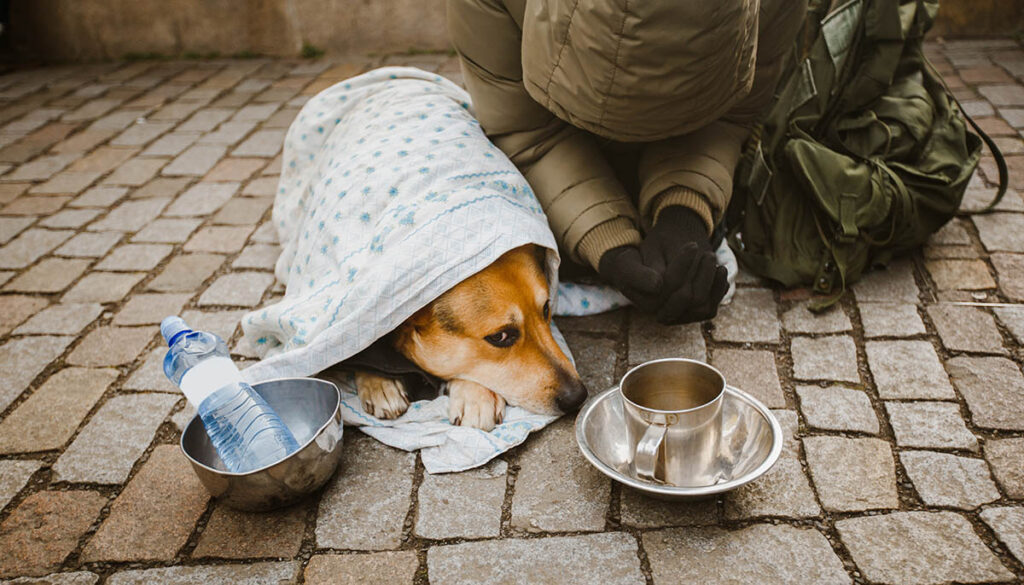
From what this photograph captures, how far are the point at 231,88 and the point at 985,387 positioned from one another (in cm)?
551

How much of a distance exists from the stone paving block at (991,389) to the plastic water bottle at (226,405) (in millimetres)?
2060

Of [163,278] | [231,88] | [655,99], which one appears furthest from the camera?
[231,88]

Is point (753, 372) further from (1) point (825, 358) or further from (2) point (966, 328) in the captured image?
(2) point (966, 328)

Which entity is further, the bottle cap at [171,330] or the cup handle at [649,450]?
the bottle cap at [171,330]

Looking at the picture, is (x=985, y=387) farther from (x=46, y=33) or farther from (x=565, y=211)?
(x=46, y=33)

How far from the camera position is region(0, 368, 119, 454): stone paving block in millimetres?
2629

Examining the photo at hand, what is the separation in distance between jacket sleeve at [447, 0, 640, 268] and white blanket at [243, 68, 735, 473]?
0.14 m

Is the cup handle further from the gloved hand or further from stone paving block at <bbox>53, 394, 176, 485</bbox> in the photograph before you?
stone paving block at <bbox>53, 394, 176, 485</bbox>

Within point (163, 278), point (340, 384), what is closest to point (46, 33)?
point (163, 278)

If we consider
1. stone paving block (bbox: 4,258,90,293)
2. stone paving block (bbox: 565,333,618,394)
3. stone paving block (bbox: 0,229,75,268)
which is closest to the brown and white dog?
stone paving block (bbox: 565,333,618,394)

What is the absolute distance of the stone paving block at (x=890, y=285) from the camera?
10.2 ft

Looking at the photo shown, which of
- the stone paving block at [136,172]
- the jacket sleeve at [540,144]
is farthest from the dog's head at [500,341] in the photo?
the stone paving block at [136,172]

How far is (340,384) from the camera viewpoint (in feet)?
8.96

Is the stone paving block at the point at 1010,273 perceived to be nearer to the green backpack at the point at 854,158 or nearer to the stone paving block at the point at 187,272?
the green backpack at the point at 854,158
